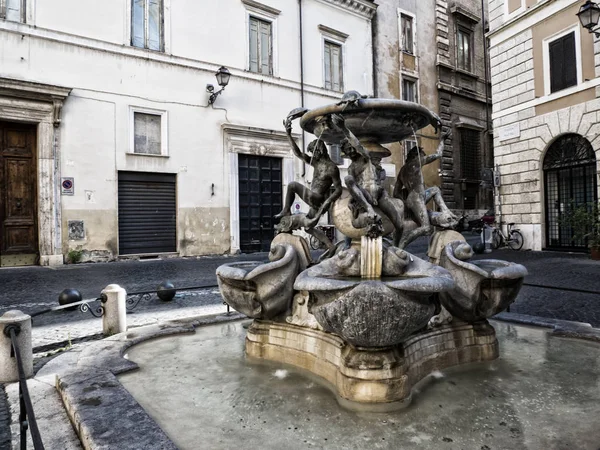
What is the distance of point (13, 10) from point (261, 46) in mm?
7420

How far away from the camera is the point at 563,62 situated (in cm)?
1242

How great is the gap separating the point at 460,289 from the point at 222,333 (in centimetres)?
234

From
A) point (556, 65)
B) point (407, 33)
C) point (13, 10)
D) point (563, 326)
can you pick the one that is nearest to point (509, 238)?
point (556, 65)

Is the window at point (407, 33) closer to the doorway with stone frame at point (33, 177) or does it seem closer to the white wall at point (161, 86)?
the white wall at point (161, 86)

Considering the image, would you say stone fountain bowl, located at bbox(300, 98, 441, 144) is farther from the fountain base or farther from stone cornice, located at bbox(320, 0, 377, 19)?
stone cornice, located at bbox(320, 0, 377, 19)

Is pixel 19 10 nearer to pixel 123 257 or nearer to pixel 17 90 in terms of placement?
pixel 17 90

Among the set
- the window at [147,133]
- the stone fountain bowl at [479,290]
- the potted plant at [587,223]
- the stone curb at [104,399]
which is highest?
the window at [147,133]

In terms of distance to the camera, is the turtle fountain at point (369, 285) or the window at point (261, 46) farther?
the window at point (261, 46)

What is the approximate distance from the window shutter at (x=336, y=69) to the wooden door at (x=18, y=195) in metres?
11.0

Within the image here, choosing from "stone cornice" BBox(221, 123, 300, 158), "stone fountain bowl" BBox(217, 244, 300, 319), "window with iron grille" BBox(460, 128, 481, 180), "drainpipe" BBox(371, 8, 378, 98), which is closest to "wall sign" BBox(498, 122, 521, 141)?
"drainpipe" BBox(371, 8, 378, 98)

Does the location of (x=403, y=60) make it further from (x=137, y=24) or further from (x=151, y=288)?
(x=151, y=288)

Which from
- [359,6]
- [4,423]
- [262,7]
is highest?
[359,6]

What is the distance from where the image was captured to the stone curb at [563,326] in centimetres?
371

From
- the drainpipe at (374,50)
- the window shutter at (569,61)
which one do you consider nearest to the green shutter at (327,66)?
the drainpipe at (374,50)
